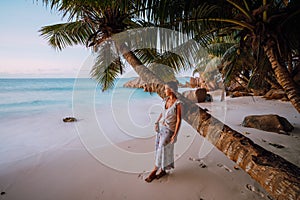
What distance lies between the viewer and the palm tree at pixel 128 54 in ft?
3.15

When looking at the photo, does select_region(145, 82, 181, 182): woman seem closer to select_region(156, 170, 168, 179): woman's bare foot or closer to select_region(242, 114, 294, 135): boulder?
select_region(156, 170, 168, 179): woman's bare foot

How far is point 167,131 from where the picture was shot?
88.7 inches

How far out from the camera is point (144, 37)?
202 centimetres

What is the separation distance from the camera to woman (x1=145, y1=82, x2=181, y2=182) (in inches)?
83.9

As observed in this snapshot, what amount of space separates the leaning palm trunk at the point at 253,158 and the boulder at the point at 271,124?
3.47m

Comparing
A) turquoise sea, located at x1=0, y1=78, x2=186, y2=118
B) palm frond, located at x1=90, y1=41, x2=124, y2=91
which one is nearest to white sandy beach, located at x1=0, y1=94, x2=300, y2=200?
turquoise sea, located at x1=0, y1=78, x2=186, y2=118

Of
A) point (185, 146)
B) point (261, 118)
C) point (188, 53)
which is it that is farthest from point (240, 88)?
point (188, 53)

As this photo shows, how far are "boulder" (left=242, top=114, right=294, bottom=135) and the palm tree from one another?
344 centimetres

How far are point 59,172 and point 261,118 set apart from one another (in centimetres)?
476

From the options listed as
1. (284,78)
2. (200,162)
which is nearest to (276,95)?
(200,162)

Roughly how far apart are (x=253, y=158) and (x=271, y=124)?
3800mm

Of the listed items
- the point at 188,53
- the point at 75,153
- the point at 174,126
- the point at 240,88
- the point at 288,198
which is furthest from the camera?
the point at 240,88

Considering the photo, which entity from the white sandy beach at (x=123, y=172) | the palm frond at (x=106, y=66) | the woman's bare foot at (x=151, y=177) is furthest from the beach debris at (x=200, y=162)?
the palm frond at (x=106, y=66)

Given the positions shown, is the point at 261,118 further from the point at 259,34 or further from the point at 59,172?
the point at 59,172
